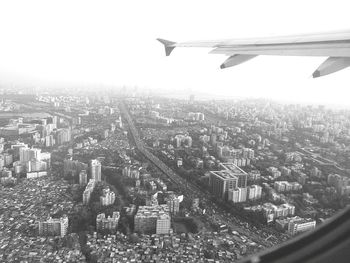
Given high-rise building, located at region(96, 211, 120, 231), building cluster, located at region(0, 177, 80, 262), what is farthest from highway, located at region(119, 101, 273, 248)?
building cluster, located at region(0, 177, 80, 262)

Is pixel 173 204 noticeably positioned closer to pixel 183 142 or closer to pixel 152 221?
pixel 152 221

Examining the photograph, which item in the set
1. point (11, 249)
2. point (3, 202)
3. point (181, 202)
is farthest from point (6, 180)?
point (181, 202)

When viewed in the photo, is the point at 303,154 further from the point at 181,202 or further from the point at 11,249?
the point at 11,249

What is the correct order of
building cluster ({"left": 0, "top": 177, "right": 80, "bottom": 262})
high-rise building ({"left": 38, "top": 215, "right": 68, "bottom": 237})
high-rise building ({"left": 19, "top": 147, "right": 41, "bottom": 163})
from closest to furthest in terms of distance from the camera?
building cluster ({"left": 0, "top": 177, "right": 80, "bottom": 262}), high-rise building ({"left": 38, "top": 215, "right": 68, "bottom": 237}), high-rise building ({"left": 19, "top": 147, "right": 41, "bottom": 163})

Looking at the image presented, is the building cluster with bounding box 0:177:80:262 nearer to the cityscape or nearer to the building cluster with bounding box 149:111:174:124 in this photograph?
the cityscape

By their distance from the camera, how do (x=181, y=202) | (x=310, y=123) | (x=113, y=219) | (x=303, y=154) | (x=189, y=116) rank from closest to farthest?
(x=113, y=219) < (x=181, y=202) < (x=303, y=154) < (x=310, y=123) < (x=189, y=116)

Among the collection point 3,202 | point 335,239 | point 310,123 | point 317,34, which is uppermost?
point 317,34
